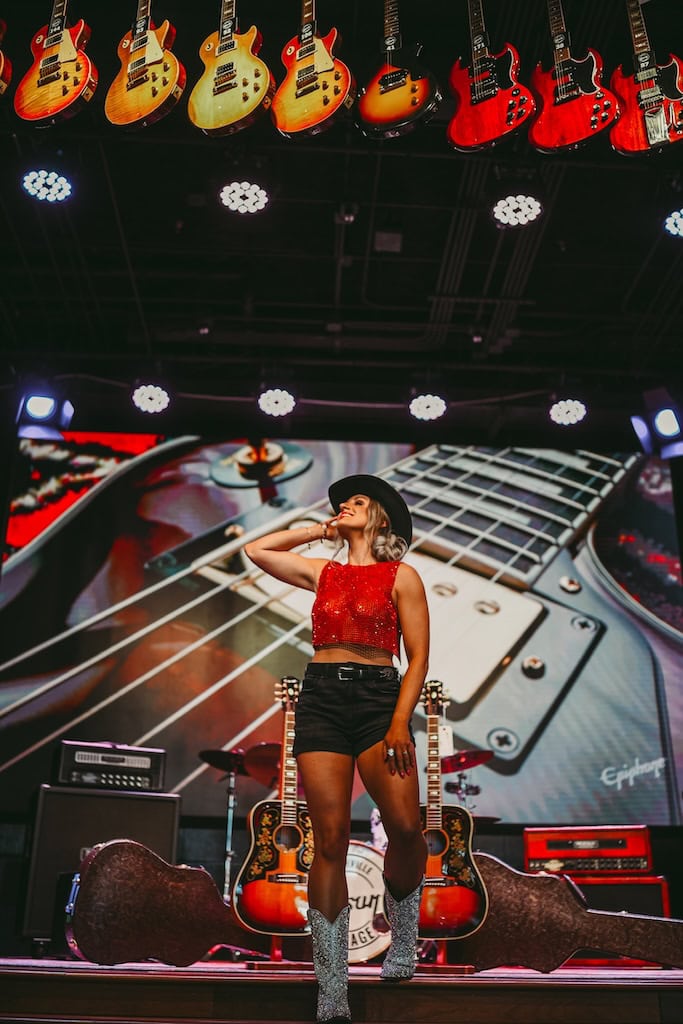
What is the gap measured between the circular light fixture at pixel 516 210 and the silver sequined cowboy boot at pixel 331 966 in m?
4.69

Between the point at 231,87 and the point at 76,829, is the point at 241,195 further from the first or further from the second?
the point at 76,829

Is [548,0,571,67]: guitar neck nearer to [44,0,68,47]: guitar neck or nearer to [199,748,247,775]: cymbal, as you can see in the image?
[44,0,68,47]: guitar neck

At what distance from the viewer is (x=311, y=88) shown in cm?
Answer: 443

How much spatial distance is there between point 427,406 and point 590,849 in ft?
11.9

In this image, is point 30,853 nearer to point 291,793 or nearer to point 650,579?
point 291,793

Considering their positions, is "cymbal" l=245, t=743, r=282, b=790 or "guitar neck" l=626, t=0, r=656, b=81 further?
"cymbal" l=245, t=743, r=282, b=790

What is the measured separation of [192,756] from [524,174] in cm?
468

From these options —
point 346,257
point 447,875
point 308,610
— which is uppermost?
point 346,257

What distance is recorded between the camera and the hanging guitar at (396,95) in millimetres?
4504

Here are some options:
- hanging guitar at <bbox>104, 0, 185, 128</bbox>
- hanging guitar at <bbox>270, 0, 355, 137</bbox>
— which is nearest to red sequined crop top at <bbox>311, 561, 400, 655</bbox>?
hanging guitar at <bbox>270, 0, 355, 137</bbox>

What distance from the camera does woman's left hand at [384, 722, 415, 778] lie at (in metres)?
2.88

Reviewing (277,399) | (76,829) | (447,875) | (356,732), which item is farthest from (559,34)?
(76,829)

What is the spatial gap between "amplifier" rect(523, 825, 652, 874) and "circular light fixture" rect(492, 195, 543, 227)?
388 centimetres

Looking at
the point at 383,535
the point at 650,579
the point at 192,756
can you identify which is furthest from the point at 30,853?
the point at 650,579
